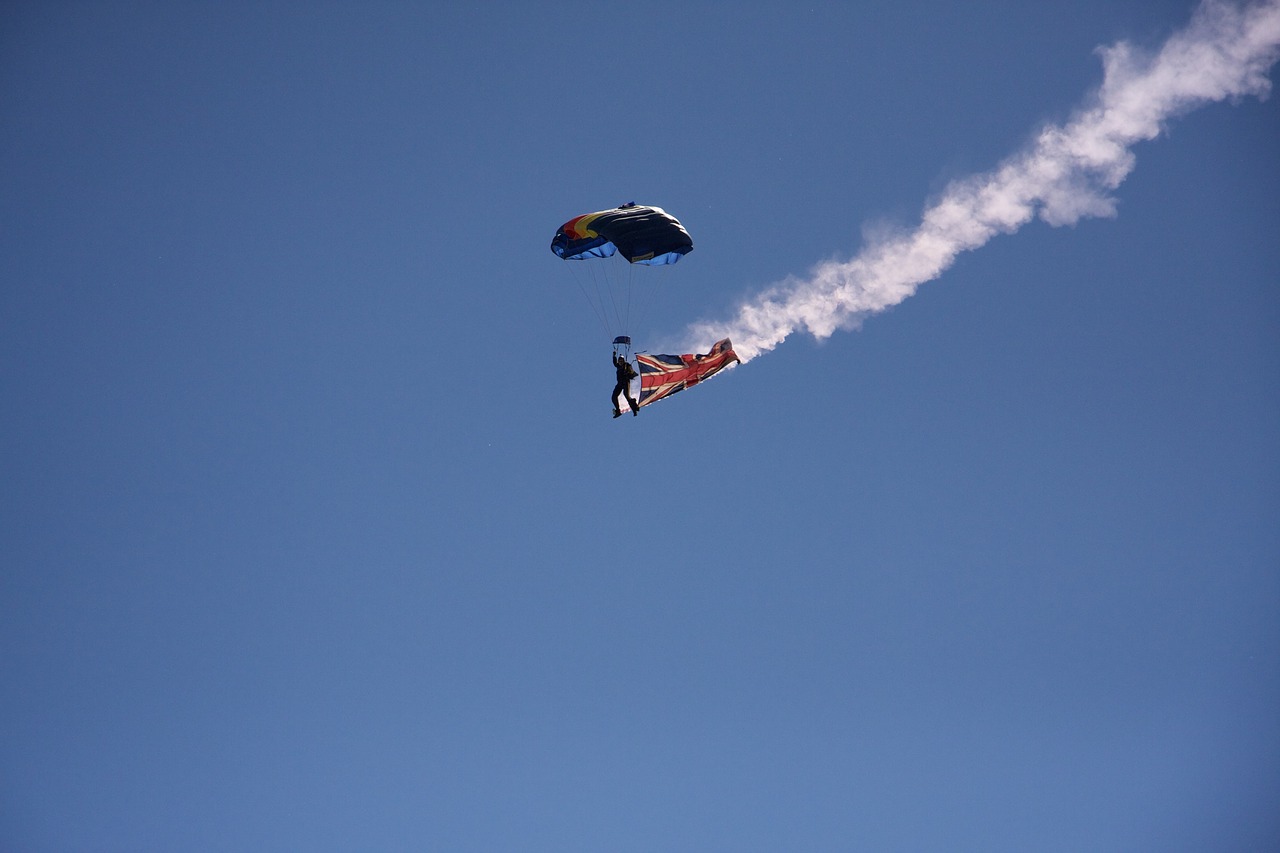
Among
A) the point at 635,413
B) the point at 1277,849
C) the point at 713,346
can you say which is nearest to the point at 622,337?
the point at 635,413

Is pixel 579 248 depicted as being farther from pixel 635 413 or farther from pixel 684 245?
pixel 635 413

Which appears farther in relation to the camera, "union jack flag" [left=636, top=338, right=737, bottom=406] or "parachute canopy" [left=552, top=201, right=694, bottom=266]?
"union jack flag" [left=636, top=338, right=737, bottom=406]

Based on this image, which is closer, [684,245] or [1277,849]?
[684,245]

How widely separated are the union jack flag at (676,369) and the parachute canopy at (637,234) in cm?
359

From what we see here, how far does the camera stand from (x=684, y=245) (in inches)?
1009

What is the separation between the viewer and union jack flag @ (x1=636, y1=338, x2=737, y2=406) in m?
27.6

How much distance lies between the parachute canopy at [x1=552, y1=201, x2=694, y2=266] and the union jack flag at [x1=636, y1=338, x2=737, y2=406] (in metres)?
3.59

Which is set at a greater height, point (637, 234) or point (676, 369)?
point (637, 234)

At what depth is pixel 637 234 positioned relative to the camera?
2508 centimetres

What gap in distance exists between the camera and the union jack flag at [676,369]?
27625 mm

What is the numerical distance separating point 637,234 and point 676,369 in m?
5.44

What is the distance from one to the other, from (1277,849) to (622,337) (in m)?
142

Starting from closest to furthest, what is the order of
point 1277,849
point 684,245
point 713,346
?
1. point 684,245
2. point 713,346
3. point 1277,849

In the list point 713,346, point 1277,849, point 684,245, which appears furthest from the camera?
point 1277,849
